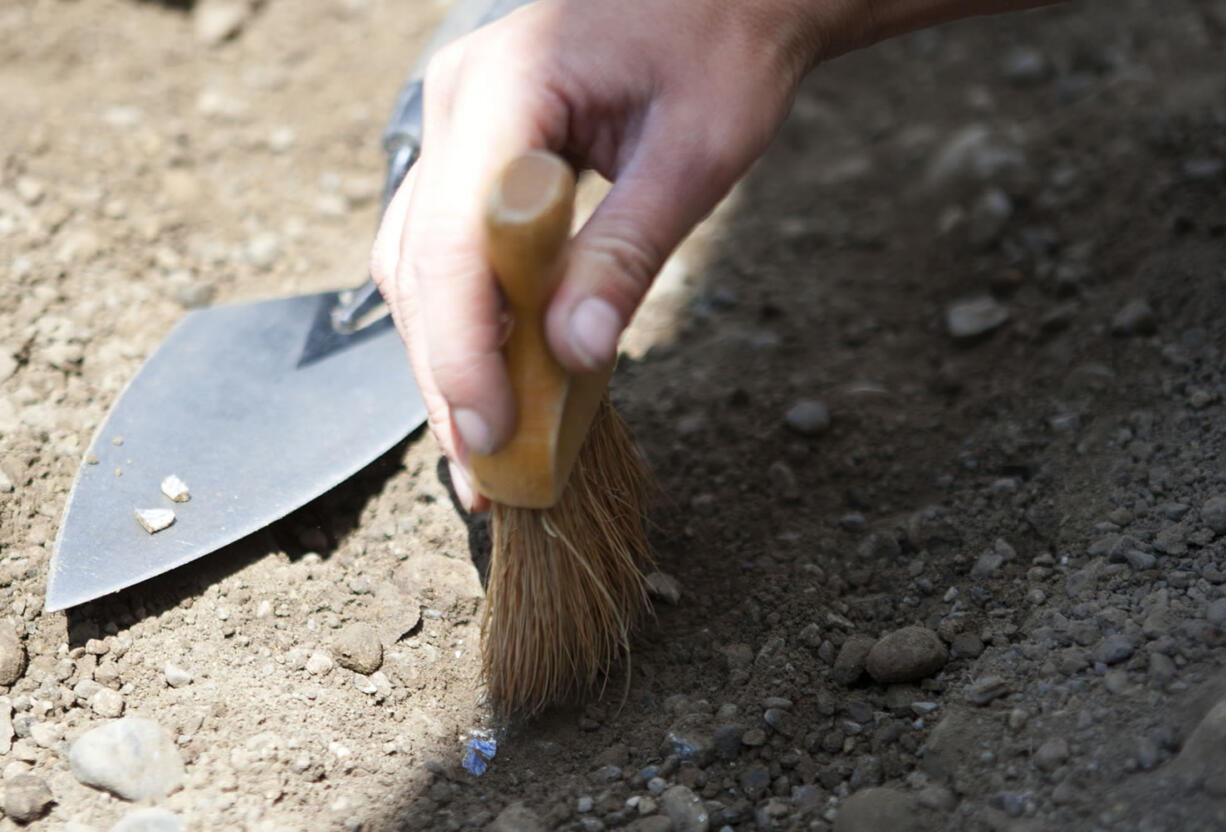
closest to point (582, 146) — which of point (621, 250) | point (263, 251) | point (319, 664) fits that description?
point (621, 250)

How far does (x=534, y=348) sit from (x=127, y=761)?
818mm

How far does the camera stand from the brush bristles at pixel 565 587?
169 cm

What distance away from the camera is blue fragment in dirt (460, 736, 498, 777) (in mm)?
1707

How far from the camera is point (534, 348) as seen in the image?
1444 millimetres

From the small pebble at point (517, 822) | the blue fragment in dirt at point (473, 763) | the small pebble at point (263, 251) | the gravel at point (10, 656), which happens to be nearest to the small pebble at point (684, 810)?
the small pebble at point (517, 822)

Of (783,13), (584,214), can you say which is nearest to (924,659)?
(783,13)

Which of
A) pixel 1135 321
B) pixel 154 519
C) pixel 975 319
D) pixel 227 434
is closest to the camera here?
pixel 154 519

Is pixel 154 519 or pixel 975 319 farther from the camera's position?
pixel 975 319

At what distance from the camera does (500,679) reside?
5.75 ft

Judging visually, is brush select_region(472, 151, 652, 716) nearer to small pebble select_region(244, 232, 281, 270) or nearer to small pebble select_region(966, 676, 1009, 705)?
small pebble select_region(966, 676, 1009, 705)

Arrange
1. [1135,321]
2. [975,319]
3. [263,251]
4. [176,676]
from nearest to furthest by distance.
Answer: [176,676]
[1135,321]
[975,319]
[263,251]

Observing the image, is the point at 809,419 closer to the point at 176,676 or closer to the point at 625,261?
the point at 625,261

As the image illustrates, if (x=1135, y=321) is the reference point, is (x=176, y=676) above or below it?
above

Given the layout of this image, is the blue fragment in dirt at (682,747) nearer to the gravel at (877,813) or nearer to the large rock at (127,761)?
the gravel at (877,813)
